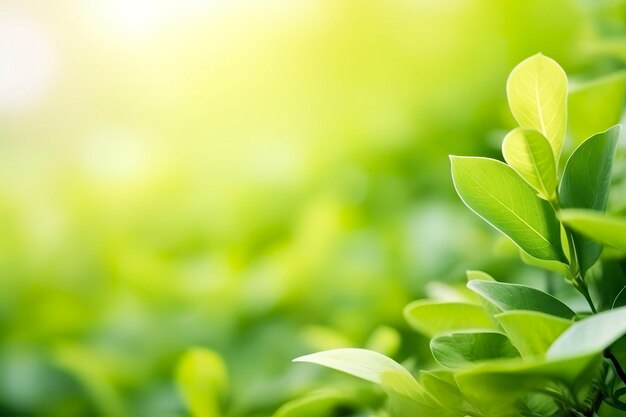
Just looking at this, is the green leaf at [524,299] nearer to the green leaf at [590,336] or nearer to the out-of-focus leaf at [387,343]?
the green leaf at [590,336]

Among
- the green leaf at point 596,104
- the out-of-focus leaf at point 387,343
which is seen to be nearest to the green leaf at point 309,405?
the out-of-focus leaf at point 387,343

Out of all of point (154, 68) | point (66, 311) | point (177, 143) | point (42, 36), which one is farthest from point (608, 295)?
point (42, 36)

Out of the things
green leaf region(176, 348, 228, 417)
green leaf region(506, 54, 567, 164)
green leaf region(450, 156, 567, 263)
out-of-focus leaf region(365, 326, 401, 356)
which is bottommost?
green leaf region(176, 348, 228, 417)

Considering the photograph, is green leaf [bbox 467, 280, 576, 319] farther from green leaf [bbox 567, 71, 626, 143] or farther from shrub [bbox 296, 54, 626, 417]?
green leaf [bbox 567, 71, 626, 143]

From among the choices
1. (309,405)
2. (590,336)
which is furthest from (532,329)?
(309,405)

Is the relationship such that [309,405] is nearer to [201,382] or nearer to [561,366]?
[201,382]

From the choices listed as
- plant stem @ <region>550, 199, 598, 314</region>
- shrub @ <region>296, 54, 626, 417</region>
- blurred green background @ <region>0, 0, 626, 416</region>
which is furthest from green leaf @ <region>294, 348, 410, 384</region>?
blurred green background @ <region>0, 0, 626, 416</region>
